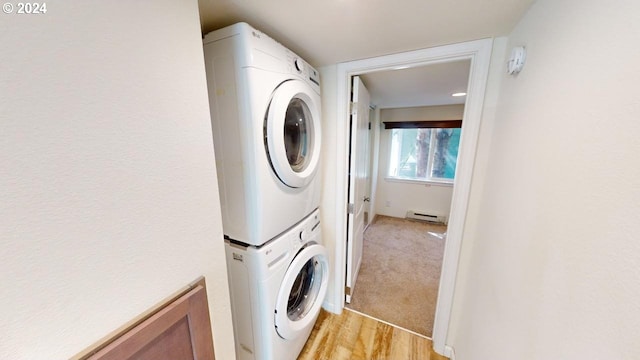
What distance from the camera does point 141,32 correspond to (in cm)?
50

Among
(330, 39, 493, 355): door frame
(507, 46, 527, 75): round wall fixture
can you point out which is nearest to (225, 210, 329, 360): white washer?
(330, 39, 493, 355): door frame

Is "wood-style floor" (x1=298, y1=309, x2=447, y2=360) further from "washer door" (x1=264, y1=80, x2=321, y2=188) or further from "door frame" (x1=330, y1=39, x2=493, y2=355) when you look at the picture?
"washer door" (x1=264, y1=80, x2=321, y2=188)

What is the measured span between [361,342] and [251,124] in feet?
5.50

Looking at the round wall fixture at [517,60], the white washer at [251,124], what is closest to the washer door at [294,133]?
the white washer at [251,124]

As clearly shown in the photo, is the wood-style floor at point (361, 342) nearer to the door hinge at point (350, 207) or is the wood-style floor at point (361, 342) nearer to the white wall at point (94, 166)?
the door hinge at point (350, 207)

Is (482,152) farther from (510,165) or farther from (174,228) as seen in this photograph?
(174,228)

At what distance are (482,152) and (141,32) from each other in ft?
4.95

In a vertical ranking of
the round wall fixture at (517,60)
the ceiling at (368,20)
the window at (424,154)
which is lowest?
the window at (424,154)

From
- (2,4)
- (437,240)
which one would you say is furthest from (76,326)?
(437,240)

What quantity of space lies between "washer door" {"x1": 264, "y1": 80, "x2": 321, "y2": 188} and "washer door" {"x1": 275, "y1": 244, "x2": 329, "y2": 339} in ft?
1.48

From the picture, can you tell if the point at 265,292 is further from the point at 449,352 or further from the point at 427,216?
the point at 427,216

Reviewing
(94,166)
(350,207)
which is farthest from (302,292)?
(94,166)

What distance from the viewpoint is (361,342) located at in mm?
1497

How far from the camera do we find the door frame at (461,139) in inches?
43.4
